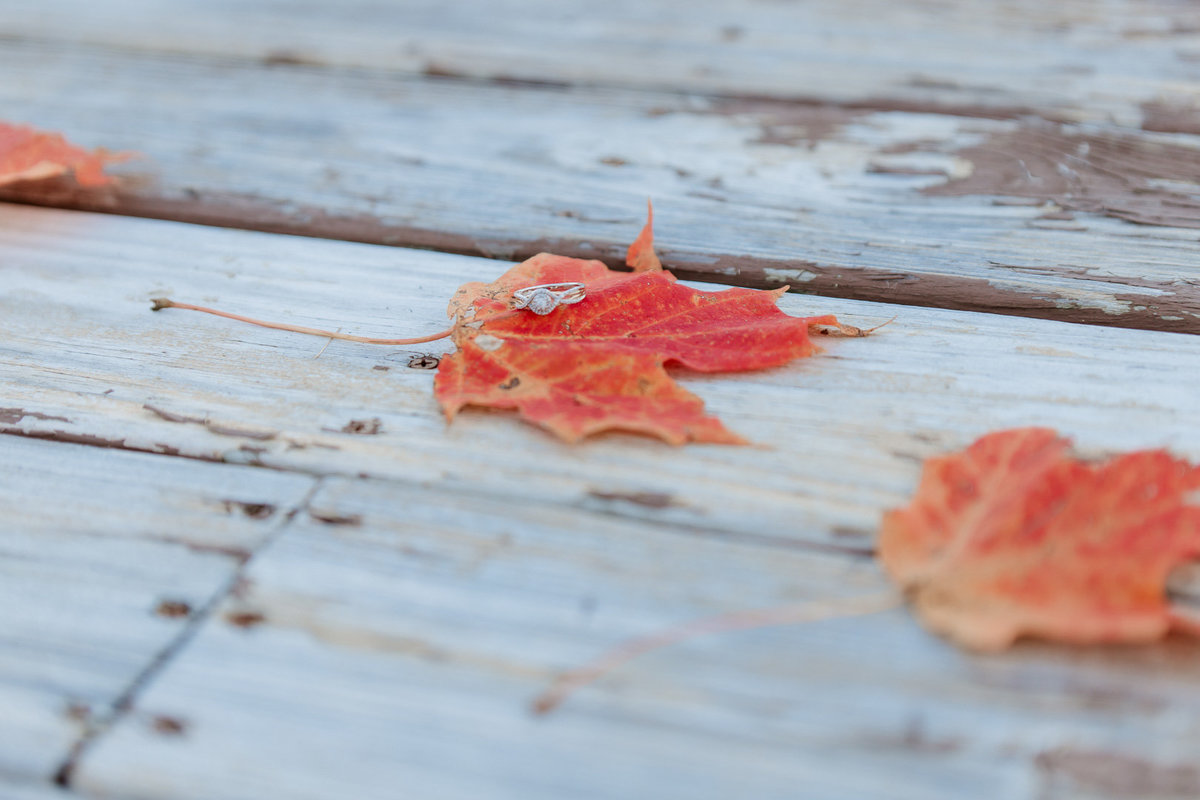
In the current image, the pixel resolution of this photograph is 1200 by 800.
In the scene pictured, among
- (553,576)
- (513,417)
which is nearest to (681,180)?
(513,417)

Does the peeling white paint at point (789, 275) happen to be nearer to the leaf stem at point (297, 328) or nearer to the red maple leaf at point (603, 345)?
the red maple leaf at point (603, 345)

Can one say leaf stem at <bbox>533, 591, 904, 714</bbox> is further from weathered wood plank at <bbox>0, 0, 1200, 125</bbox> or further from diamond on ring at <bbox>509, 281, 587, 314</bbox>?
weathered wood plank at <bbox>0, 0, 1200, 125</bbox>

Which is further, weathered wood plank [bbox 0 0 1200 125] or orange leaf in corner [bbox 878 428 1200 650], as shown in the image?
weathered wood plank [bbox 0 0 1200 125]

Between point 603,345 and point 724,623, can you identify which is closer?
point 724,623

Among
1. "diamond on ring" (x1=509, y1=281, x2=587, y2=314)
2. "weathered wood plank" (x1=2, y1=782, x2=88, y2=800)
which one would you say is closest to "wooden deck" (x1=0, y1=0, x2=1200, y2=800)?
"weathered wood plank" (x1=2, y1=782, x2=88, y2=800)

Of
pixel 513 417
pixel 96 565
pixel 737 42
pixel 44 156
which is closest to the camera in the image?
pixel 96 565

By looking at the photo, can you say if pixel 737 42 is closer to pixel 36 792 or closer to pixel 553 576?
pixel 553 576

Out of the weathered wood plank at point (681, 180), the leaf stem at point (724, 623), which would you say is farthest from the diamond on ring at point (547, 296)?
the leaf stem at point (724, 623)
